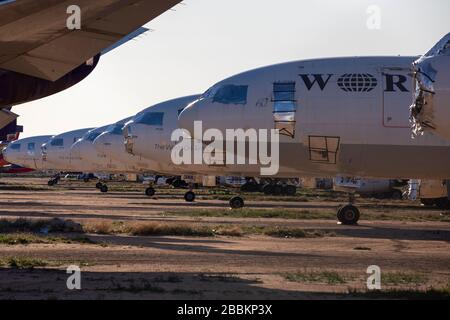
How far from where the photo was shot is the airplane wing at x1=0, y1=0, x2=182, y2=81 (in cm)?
1284

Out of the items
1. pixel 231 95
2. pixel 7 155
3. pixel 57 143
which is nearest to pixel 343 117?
pixel 231 95

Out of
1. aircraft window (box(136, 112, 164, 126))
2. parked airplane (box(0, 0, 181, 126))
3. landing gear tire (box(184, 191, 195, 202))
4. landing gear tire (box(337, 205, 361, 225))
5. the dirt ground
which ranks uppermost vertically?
aircraft window (box(136, 112, 164, 126))

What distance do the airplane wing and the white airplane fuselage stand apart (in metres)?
8.60

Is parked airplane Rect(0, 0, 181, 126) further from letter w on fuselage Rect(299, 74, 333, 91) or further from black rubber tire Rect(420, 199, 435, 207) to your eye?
black rubber tire Rect(420, 199, 435, 207)

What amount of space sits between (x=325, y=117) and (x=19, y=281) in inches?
495

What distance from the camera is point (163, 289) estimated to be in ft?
36.2

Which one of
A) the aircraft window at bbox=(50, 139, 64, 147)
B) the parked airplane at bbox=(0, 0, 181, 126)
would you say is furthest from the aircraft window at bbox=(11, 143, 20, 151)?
the parked airplane at bbox=(0, 0, 181, 126)

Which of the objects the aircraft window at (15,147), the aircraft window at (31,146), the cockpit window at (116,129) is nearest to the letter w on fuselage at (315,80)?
the cockpit window at (116,129)

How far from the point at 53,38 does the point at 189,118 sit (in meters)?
10.8

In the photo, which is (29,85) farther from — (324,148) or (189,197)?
(189,197)

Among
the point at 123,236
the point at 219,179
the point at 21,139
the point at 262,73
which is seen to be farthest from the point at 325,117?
the point at 21,139

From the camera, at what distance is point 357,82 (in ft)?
74.4

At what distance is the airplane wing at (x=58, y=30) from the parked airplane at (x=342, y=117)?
8605mm
